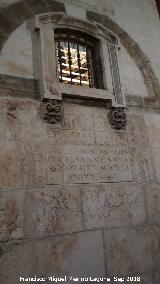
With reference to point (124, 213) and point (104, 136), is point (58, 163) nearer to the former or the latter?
point (104, 136)

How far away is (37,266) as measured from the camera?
3.85 meters

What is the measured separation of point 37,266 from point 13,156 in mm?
1495

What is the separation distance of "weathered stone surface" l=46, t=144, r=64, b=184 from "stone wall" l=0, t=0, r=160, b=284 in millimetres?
15

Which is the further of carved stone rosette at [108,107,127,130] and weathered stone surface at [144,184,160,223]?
carved stone rosette at [108,107,127,130]

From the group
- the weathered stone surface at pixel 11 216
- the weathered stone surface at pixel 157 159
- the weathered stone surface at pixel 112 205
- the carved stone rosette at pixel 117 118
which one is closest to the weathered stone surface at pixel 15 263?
the weathered stone surface at pixel 11 216

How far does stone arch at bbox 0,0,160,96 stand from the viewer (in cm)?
480

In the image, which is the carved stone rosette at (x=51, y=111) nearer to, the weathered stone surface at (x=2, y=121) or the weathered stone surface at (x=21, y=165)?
the weathered stone surface at (x=21, y=165)

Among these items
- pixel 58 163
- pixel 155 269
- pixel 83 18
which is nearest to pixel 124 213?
pixel 155 269

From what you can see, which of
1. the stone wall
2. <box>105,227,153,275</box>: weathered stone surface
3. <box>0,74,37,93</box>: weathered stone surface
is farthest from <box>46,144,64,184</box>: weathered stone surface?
<box>105,227,153,275</box>: weathered stone surface

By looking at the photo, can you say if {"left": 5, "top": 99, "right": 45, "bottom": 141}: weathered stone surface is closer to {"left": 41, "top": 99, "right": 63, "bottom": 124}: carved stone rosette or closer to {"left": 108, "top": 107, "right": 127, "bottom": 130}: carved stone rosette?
{"left": 41, "top": 99, "right": 63, "bottom": 124}: carved stone rosette

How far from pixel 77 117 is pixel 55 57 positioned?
1116mm

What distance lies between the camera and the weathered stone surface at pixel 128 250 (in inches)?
172

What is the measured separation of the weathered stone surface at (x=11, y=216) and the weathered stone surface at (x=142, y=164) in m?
2.05

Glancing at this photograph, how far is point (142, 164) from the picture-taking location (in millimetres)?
5160
